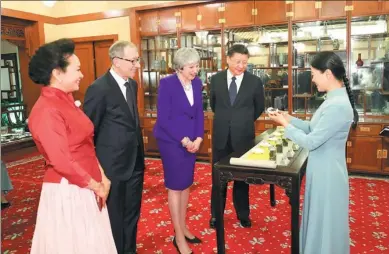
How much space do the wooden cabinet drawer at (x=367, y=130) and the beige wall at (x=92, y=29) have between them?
4.14 m

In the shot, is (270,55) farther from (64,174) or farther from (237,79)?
(64,174)

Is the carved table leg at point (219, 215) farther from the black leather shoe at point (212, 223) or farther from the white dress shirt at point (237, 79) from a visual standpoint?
the white dress shirt at point (237, 79)

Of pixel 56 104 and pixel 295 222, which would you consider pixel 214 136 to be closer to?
pixel 295 222

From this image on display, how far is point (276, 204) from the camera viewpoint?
3.68m

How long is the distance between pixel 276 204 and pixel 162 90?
1930mm

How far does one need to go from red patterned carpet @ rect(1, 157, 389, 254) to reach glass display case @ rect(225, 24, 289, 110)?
170cm

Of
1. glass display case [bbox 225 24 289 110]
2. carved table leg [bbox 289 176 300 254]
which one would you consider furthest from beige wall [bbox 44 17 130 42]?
carved table leg [bbox 289 176 300 254]

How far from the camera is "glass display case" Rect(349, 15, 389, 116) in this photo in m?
4.82

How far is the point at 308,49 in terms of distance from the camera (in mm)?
5172

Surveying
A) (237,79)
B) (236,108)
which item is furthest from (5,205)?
(237,79)

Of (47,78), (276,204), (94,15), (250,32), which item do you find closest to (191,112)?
(47,78)

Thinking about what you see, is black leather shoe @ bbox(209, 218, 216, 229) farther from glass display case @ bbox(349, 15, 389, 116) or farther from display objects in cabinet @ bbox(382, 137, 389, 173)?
glass display case @ bbox(349, 15, 389, 116)

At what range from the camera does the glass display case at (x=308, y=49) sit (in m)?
4.99

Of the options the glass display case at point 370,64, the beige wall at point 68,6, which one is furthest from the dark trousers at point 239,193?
the beige wall at point 68,6
